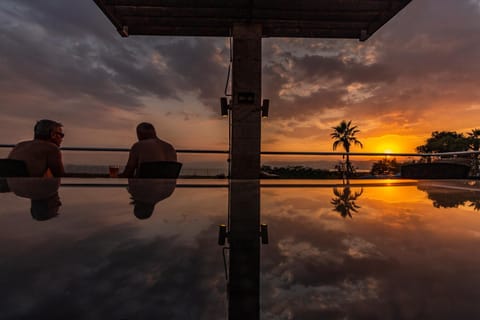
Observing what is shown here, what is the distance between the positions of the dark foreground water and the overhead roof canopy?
386 centimetres

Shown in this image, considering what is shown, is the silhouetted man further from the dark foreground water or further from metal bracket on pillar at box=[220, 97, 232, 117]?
metal bracket on pillar at box=[220, 97, 232, 117]

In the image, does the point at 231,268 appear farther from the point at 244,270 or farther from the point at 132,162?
the point at 132,162

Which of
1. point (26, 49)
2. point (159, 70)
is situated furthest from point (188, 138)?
point (26, 49)

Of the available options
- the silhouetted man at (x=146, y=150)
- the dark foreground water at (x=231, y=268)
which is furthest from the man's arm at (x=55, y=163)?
the dark foreground water at (x=231, y=268)

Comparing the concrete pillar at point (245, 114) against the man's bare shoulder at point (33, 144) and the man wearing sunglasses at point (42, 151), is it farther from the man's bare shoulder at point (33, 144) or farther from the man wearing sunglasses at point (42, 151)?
the man's bare shoulder at point (33, 144)

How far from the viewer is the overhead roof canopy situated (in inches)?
146

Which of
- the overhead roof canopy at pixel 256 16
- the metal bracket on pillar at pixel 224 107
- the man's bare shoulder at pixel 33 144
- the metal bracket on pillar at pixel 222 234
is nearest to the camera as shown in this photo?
the metal bracket on pillar at pixel 222 234

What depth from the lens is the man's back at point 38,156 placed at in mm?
1917

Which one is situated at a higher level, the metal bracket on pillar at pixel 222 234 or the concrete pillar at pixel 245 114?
the concrete pillar at pixel 245 114

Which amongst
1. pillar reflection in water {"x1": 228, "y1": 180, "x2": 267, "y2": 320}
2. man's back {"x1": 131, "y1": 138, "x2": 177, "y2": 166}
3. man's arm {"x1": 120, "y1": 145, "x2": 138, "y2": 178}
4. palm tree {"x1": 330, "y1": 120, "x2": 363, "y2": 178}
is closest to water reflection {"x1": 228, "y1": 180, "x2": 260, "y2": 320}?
pillar reflection in water {"x1": 228, "y1": 180, "x2": 267, "y2": 320}

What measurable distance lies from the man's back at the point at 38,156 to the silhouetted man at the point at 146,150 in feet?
1.73

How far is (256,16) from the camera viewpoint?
4.00 meters

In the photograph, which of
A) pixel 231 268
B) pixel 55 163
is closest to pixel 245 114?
pixel 55 163

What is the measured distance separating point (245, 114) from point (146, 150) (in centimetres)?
229
